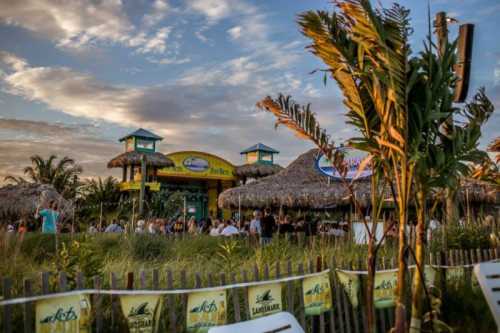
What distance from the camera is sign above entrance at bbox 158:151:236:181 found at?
2822cm

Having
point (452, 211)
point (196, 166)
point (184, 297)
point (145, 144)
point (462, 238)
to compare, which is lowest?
point (184, 297)

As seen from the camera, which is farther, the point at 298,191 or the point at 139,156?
the point at 139,156

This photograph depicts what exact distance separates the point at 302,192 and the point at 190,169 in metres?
15.2

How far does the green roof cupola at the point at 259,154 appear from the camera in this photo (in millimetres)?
31125

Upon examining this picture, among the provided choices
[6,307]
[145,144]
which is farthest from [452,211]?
[145,144]

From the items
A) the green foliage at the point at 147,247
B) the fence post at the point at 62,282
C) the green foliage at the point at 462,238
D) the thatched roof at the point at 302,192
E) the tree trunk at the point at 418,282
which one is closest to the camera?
the fence post at the point at 62,282

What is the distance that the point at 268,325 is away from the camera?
211 centimetres

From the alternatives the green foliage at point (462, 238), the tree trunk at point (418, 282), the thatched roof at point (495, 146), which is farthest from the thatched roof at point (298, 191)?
the tree trunk at point (418, 282)

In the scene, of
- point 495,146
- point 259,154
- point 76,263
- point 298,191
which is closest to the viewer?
point 76,263

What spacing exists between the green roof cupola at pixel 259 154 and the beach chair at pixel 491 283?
2748 centimetres

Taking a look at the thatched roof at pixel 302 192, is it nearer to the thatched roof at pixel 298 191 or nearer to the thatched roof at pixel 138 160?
the thatched roof at pixel 298 191

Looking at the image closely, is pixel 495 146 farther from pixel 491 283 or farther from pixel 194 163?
pixel 194 163

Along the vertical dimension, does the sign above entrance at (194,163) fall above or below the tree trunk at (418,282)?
above

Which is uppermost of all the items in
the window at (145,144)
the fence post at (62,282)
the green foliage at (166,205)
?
the window at (145,144)
